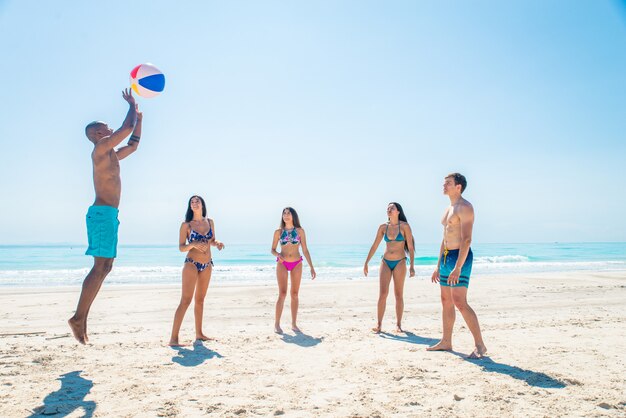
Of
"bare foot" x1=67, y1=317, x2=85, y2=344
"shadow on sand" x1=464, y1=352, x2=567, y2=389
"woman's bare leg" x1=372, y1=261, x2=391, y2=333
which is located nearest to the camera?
"shadow on sand" x1=464, y1=352, x2=567, y2=389

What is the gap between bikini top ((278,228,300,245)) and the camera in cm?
767

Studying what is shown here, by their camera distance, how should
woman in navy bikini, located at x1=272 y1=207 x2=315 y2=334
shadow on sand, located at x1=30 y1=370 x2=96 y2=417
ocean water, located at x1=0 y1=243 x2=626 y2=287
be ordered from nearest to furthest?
1. shadow on sand, located at x1=30 y1=370 x2=96 y2=417
2. woman in navy bikini, located at x1=272 y1=207 x2=315 y2=334
3. ocean water, located at x1=0 y1=243 x2=626 y2=287

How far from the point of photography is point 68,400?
12.0ft

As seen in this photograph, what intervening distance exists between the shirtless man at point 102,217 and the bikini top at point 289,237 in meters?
3.40

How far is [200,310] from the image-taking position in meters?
6.38

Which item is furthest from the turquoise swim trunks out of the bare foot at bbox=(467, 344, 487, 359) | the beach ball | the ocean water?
the ocean water

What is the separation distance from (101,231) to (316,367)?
110 inches

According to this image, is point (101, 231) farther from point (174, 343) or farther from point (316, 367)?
point (316, 367)

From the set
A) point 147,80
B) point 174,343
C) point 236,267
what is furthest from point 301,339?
point 236,267

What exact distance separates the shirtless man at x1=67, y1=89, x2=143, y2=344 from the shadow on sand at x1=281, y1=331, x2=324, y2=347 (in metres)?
2.73

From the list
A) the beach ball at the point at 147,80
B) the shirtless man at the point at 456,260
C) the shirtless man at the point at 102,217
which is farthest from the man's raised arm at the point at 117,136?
the shirtless man at the point at 456,260

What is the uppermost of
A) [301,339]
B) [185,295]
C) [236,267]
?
[185,295]

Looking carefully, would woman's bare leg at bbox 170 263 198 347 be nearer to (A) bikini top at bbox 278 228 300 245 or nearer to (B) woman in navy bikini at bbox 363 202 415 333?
(A) bikini top at bbox 278 228 300 245

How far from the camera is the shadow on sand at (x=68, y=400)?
3416 mm
